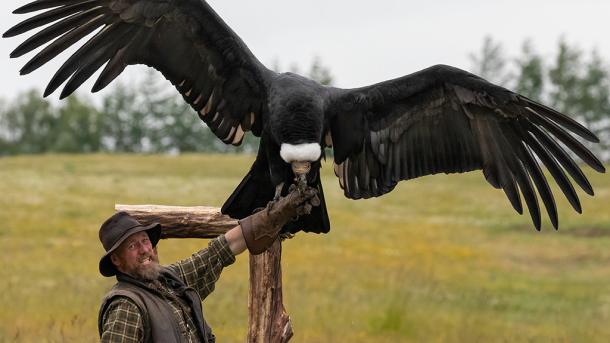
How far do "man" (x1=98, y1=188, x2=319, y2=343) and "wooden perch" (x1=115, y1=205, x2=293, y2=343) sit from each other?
1264 mm

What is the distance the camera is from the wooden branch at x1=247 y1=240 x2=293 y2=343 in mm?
7184

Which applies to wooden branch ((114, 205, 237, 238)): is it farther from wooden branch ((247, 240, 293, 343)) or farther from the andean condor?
the andean condor

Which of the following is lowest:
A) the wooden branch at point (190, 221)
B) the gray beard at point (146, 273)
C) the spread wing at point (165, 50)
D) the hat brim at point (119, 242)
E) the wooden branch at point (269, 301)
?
the wooden branch at point (269, 301)

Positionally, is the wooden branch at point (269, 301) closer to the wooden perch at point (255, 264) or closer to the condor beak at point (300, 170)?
the wooden perch at point (255, 264)

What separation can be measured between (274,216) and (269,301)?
1562 mm

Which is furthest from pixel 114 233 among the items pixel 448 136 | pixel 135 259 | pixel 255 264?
pixel 448 136

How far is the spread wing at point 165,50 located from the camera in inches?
239

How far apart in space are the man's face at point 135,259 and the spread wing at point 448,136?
→ 1843 mm

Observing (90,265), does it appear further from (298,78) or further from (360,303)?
(298,78)

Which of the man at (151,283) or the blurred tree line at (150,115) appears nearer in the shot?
the man at (151,283)

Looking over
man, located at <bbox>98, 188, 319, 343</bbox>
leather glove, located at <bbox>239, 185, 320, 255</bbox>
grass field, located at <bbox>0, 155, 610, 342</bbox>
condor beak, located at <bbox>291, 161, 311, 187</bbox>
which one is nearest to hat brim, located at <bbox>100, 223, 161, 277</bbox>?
man, located at <bbox>98, 188, 319, 343</bbox>

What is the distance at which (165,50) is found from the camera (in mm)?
6789

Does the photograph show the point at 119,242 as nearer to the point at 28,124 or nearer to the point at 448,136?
the point at 448,136

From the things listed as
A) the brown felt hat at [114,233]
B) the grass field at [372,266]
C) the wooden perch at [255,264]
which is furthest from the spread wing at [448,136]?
the grass field at [372,266]
